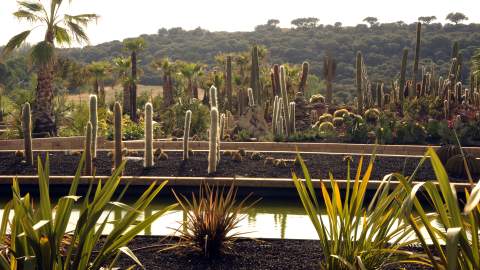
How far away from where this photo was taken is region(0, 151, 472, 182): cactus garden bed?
11.5 metres

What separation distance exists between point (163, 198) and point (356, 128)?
7749mm

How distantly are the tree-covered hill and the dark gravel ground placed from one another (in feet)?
102

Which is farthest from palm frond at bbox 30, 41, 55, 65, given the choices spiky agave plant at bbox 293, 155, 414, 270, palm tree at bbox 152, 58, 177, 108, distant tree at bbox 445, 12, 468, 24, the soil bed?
distant tree at bbox 445, 12, 468, 24

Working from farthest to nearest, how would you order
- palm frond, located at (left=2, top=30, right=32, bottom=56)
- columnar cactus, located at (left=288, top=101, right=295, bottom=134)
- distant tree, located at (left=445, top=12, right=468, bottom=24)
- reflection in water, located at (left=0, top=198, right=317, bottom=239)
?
distant tree, located at (left=445, top=12, right=468, bottom=24), palm frond, located at (left=2, top=30, right=32, bottom=56), columnar cactus, located at (left=288, top=101, right=295, bottom=134), reflection in water, located at (left=0, top=198, right=317, bottom=239)

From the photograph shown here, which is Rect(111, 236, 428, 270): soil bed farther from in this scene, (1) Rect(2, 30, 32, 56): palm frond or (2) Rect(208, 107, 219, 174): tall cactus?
(1) Rect(2, 30, 32, 56): palm frond

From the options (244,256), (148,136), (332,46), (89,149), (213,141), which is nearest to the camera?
(244,256)

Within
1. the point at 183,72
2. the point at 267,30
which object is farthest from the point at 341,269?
the point at 267,30

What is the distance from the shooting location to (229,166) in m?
12.1

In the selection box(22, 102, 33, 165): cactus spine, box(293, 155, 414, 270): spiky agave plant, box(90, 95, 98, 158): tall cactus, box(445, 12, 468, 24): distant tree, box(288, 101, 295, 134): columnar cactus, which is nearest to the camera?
box(293, 155, 414, 270): spiky agave plant

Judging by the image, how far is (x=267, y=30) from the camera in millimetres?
81188

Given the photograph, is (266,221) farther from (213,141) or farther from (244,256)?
(244,256)

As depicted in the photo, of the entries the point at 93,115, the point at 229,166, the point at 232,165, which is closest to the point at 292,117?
the point at 232,165

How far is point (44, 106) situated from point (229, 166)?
8.71 m

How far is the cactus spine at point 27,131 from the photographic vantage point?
11.8 metres
